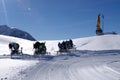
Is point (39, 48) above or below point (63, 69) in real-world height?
above

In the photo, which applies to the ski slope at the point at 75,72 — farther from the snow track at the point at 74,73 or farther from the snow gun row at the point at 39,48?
the snow gun row at the point at 39,48

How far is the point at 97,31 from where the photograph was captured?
13600cm

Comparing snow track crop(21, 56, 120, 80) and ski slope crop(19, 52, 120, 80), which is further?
ski slope crop(19, 52, 120, 80)

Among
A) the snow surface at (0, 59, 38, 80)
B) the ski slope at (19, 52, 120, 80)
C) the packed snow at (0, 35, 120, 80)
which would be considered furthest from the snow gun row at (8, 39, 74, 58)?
the ski slope at (19, 52, 120, 80)

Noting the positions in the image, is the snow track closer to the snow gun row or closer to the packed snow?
the packed snow

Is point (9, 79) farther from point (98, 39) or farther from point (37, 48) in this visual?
point (98, 39)

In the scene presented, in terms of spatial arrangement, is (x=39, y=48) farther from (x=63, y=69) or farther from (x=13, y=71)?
(x=13, y=71)

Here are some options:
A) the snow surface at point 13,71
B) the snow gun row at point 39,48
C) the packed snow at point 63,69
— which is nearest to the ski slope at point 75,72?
the packed snow at point 63,69

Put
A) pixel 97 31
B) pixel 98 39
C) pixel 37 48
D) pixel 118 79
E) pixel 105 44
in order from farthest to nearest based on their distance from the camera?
pixel 97 31 < pixel 98 39 < pixel 105 44 < pixel 37 48 < pixel 118 79

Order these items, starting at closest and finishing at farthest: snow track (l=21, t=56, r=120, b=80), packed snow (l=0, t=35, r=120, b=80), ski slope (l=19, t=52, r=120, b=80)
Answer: snow track (l=21, t=56, r=120, b=80) < ski slope (l=19, t=52, r=120, b=80) < packed snow (l=0, t=35, r=120, b=80)

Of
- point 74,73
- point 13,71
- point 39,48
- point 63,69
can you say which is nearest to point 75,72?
point 74,73

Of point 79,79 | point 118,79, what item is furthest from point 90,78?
point 118,79

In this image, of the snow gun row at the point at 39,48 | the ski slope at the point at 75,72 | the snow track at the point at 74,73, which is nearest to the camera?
the snow track at the point at 74,73

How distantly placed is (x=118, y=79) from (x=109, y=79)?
877 mm
